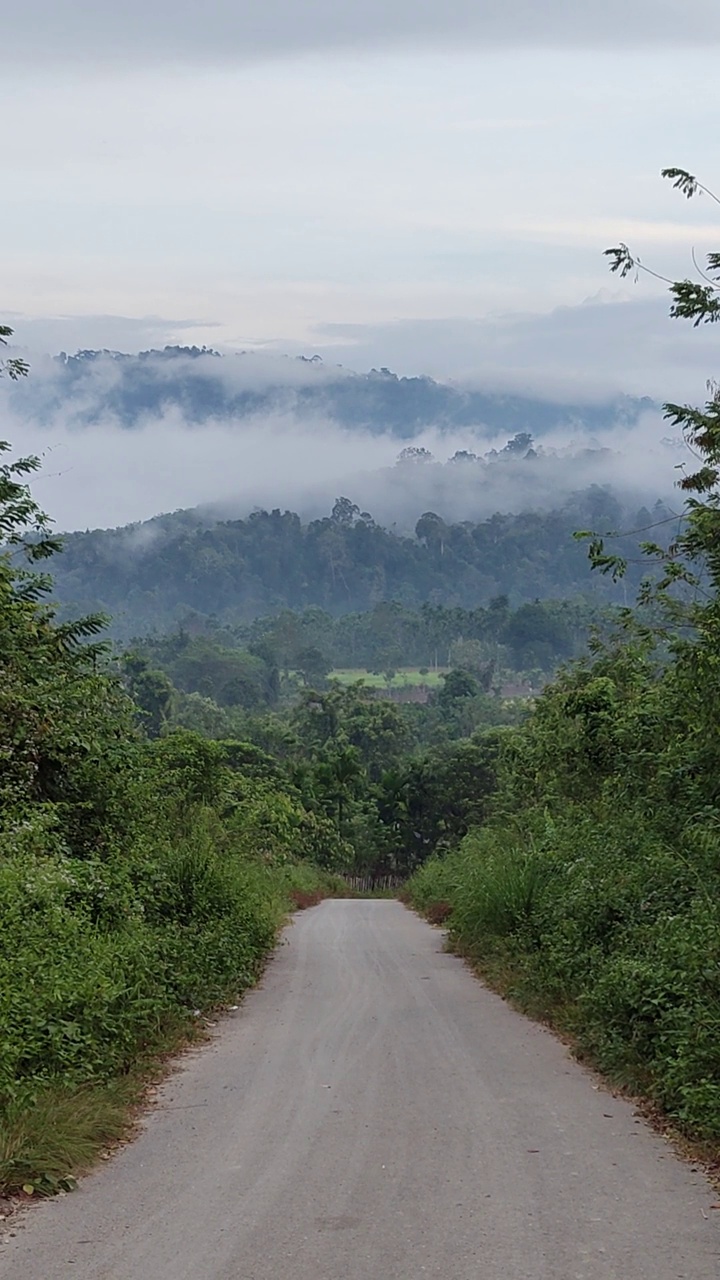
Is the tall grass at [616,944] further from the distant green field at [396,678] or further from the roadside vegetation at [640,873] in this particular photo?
the distant green field at [396,678]

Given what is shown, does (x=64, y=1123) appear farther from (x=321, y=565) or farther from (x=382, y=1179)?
(x=321, y=565)

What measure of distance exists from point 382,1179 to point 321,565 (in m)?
181

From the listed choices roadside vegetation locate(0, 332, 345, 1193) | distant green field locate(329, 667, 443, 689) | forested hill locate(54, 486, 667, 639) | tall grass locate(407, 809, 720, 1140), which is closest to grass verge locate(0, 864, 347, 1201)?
roadside vegetation locate(0, 332, 345, 1193)

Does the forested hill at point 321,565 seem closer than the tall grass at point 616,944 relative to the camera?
No

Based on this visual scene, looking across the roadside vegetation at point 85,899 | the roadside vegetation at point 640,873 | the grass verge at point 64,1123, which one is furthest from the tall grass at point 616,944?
the grass verge at point 64,1123

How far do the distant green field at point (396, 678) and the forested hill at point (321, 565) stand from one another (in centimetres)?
4670

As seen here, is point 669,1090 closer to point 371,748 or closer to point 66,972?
point 66,972

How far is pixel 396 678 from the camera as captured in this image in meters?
127

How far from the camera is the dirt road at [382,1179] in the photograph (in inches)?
200

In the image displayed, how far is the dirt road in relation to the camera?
509cm

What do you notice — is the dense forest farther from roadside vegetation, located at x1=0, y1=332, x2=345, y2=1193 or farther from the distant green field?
the distant green field

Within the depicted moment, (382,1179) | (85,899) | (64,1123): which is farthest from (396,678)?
(382,1179)

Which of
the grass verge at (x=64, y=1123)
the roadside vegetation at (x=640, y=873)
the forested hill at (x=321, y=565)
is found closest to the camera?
the grass verge at (x=64, y=1123)

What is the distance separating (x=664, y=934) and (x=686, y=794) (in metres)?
4.15
